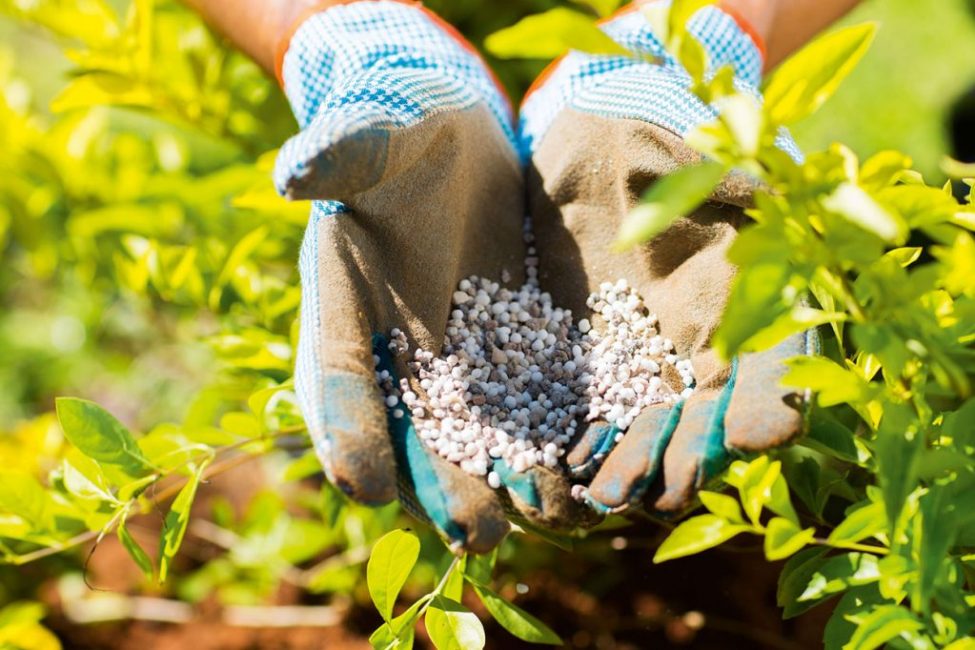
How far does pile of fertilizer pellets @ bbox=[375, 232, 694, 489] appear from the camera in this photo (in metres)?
1.01

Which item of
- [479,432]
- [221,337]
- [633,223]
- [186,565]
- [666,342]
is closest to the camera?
[633,223]

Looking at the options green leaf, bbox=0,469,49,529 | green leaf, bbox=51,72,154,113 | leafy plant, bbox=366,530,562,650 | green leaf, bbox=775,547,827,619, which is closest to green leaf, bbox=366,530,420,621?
leafy plant, bbox=366,530,562,650

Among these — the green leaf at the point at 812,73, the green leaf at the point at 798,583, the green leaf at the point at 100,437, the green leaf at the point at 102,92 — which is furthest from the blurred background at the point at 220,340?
the green leaf at the point at 812,73

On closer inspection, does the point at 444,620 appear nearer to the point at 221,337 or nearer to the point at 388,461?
the point at 388,461

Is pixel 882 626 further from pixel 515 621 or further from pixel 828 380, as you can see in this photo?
pixel 515 621

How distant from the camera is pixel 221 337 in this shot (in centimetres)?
128

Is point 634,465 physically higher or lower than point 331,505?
higher

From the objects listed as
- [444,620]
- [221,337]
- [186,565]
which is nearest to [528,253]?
[221,337]

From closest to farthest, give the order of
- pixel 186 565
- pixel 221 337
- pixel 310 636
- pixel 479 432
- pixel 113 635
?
pixel 479 432 → pixel 221 337 → pixel 310 636 → pixel 113 635 → pixel 186 565

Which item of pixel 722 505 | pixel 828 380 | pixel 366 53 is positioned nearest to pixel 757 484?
pixel 722 505

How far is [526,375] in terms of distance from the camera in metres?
1.13

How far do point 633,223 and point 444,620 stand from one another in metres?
0.51

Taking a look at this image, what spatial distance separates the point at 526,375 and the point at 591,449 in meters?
0.14

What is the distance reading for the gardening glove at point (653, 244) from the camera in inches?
35.8
